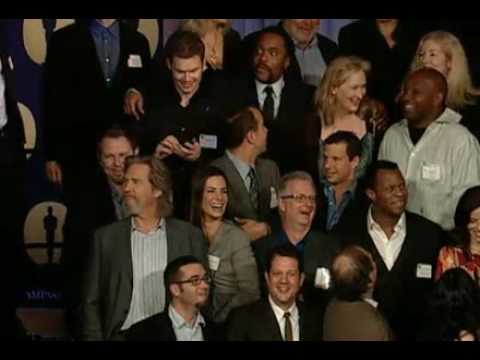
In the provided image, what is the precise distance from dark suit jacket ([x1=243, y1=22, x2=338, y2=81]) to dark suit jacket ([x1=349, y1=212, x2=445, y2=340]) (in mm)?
893

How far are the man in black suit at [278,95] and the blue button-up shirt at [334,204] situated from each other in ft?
0.70

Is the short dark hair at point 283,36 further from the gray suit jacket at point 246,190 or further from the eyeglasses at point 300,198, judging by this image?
the eyeglasses at point 300,198

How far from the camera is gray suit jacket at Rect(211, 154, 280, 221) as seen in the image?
5.53m

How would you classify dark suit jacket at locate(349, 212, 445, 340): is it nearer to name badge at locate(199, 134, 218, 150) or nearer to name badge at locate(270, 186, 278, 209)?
name badge at locate(270, 186, 278, 209)

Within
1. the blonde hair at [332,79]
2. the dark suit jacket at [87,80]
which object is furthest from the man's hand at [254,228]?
the dark suit jacket at [87,80]

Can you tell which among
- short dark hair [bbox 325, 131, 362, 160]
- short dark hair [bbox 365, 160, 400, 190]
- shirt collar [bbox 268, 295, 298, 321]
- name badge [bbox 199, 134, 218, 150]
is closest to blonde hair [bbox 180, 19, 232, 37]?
name badge [bbox 199, 134, 218, 150]

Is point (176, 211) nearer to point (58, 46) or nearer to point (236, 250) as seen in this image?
point (236, 250)

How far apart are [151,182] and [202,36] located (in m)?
0.79

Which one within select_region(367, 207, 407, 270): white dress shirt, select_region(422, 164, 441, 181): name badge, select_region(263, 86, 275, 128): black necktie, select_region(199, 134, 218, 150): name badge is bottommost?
select_region(367, 207, 407, 270): white dress shirt

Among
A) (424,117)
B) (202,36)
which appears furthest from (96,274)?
(424,117)

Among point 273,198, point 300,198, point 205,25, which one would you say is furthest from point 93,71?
point 300,198

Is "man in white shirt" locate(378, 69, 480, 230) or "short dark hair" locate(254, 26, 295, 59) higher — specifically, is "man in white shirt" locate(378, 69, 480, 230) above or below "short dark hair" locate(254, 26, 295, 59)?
below

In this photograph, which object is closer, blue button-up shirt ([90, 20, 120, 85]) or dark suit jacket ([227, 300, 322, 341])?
dark suit jacket ([227, 300, 322, 341])

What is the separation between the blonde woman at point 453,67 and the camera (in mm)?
5445
